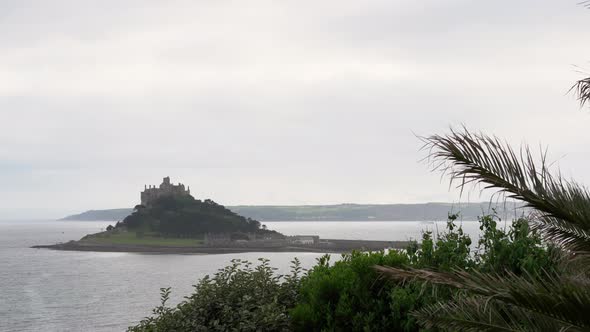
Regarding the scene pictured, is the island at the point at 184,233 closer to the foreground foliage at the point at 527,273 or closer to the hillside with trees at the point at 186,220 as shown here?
the hillside with trees at the point at 186,220

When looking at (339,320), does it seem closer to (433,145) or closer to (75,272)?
(433,145)

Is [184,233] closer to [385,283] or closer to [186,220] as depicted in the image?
[186,220]

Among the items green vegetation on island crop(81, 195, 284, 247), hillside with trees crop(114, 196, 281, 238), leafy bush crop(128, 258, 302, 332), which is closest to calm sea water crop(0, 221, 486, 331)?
green vegetation on island crop(81, 195, 284, 247)

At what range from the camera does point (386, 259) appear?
998cm

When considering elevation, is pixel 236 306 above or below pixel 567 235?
below

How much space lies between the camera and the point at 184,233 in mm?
166750

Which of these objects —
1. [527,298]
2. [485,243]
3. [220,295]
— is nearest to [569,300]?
[527,298]

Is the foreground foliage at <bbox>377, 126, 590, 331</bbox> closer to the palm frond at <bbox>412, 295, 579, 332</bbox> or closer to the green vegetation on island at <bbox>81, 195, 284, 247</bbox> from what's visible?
the palm frond at <bbox>412, 295, 579, 332</bbox>

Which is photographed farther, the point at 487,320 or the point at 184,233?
the point at 184,233

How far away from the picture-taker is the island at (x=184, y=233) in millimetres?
155125

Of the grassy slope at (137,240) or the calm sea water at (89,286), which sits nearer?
the calm sea water at (89,286)

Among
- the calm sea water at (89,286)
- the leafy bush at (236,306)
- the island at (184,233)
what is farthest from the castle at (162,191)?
the leafy bush at (236,306)

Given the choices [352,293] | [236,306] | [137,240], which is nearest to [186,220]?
[137,240]

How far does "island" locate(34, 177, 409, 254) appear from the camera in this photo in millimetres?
155125
